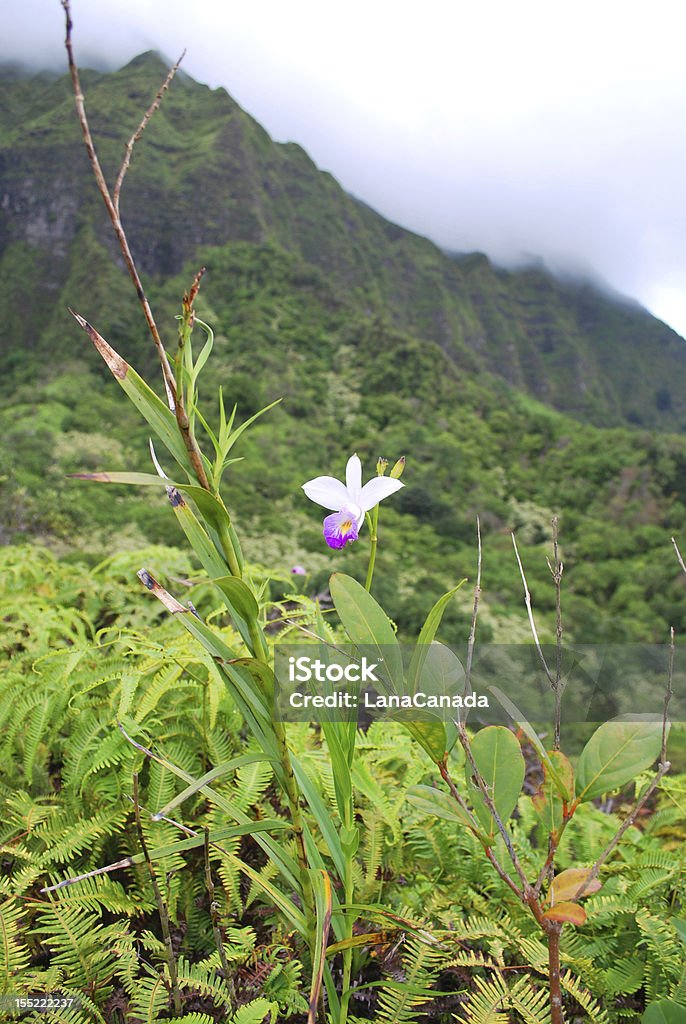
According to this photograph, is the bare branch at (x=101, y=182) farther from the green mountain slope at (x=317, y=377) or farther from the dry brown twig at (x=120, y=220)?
the green mountain slope at (x=317, y=377)

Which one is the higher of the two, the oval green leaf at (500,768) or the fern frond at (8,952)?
the oval green leaf at (500,768)

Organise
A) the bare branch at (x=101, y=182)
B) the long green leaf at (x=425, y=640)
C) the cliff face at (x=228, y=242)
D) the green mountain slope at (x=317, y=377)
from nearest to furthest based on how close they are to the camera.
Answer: the bare branch at (x=101, y=182)
the long green leaf at (x=425, y=640)
the green mountain slope at (x=317, y=377)
the cliff face at (x=228, y=242)

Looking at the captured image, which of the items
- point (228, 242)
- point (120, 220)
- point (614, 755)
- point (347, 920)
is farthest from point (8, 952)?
point (228, 242)

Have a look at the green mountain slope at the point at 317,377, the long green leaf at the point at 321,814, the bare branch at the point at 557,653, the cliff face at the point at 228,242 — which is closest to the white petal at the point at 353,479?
the bare branch at the point at 557,653

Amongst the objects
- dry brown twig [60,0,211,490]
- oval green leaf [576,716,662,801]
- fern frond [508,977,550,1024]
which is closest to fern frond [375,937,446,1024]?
fern frond [508,977,550,1024]

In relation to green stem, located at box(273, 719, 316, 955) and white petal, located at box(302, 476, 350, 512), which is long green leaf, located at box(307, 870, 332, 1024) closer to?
green stem, located at box(273, 719, 316, 955)

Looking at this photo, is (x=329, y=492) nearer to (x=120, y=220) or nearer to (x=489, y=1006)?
(x=120, y=220)

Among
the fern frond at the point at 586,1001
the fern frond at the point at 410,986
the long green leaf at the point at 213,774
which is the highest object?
the long green leaf at the point at 213,774
